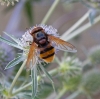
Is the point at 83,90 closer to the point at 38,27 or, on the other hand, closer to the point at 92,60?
the point at 92,60

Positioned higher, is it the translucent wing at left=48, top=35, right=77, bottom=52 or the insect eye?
the insect eye

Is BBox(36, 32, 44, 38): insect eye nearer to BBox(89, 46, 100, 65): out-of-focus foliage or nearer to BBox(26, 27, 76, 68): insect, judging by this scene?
BBox(26, 27, 76, 68): insect

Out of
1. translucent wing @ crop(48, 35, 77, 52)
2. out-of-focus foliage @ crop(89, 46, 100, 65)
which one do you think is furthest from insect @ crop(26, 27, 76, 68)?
out-of-focus foliage @ crop(89, 46, 100, 65)

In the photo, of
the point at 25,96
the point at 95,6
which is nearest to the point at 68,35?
the point at 95,6

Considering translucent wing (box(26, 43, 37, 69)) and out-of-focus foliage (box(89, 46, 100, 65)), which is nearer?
translucent wing (box(26, 43, 37, 69))

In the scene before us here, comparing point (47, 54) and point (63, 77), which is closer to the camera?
point (47, 54)

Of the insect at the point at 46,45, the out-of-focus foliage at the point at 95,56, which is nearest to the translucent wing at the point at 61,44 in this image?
the insect at the point at 46,45

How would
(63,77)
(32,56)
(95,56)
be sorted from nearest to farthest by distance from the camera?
(32,56)
(63,77)
(95,56)

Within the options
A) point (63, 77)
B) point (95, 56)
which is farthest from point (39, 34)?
point (95, 56)

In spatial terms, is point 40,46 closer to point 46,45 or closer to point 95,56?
point 46,45

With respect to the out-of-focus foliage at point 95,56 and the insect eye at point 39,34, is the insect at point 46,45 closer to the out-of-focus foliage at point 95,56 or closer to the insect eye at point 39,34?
the insect eye at point 39,34
